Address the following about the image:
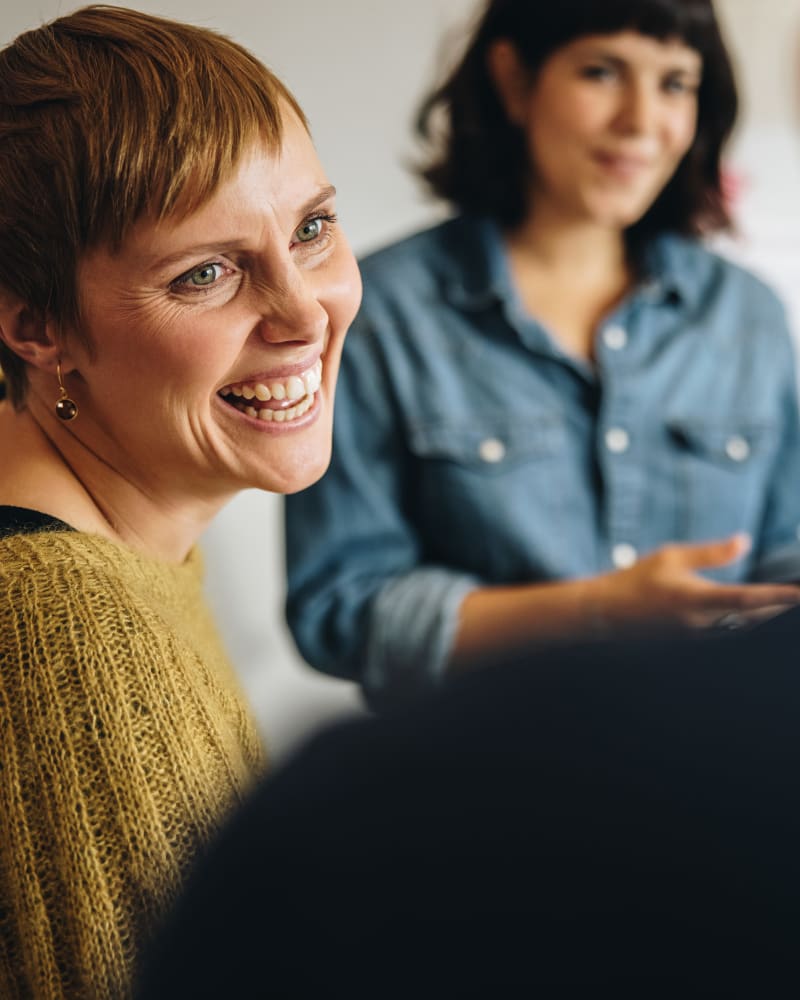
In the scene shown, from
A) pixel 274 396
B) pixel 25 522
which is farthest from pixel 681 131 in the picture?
pixel 25 522

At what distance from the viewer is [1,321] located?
2.44ft

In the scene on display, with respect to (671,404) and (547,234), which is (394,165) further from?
(671,404)

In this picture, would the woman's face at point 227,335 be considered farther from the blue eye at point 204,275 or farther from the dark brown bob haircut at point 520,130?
the dark brown bob haircut at point 520,130

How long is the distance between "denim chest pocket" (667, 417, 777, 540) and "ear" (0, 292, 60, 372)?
0.80 meters

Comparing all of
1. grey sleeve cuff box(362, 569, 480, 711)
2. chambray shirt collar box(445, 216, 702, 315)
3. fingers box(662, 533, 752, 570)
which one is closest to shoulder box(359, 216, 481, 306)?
chambray shirt collar box(445, 216, 702, 315)

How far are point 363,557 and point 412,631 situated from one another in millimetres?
107

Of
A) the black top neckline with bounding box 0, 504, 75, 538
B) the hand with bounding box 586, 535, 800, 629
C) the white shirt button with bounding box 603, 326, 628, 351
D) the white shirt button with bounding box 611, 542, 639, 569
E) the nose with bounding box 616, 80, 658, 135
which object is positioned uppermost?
the nose with bounding box 616, 80, 658, 135

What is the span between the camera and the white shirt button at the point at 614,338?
4.34 feet

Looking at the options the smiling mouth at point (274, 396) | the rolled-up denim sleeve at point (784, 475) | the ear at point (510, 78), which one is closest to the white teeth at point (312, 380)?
the smiling mouth at point (274, 396)

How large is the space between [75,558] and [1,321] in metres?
0.18

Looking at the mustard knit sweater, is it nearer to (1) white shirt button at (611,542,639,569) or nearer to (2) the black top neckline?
(2) the black top neckline

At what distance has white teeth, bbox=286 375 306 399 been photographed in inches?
30.3

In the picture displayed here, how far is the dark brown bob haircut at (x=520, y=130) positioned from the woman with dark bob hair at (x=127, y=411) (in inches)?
23.6

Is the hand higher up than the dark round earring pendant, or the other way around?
the dark round earring pendant
